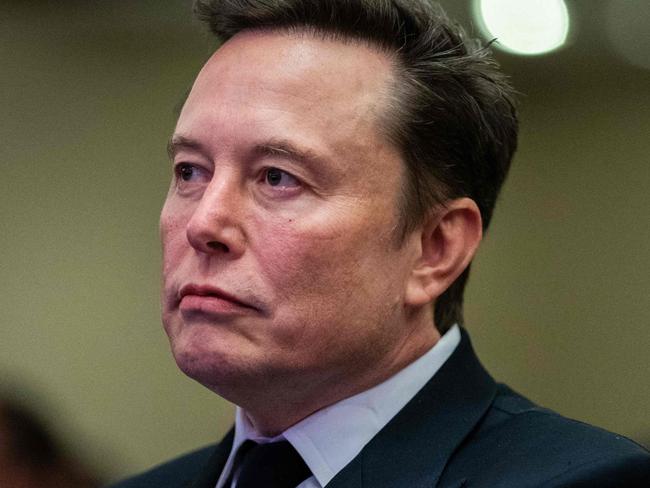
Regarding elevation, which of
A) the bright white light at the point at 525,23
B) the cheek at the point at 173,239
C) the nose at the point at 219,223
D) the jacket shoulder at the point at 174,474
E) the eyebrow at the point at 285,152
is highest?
the bright white light at the point at 525,23

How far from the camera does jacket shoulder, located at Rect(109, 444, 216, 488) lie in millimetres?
2551

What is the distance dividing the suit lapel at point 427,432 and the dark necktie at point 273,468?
89 mm

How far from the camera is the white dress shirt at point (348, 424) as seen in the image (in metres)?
2.11

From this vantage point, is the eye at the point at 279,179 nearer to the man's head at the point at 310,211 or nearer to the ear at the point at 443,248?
the man's head at the point at 310,211

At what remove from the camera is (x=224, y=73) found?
Result: 7.38 ft

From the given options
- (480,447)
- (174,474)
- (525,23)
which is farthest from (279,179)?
(525,23)

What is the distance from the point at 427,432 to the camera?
2115 mm

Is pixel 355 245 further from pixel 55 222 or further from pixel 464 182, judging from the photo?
pixel 55 222

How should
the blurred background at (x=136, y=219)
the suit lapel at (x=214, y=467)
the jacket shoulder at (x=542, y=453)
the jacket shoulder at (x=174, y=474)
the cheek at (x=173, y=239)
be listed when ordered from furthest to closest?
the blurred background at (x=136, y=219) → the jacket shoulder at (x=174, y=474) → the suit lapel at (x=214, y=467) → the cheek at (x=173, y=239) → the jacket shoulder at (x=542, y=453)

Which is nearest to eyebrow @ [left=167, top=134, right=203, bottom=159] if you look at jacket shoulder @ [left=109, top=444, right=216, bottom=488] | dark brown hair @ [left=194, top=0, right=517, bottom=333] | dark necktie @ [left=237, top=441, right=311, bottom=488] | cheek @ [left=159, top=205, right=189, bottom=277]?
cheek @ [left=159, top=205, right=189, bottom=277]

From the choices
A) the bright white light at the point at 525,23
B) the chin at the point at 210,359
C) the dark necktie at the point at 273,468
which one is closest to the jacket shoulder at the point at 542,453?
the dark necktie at the point at 273,468

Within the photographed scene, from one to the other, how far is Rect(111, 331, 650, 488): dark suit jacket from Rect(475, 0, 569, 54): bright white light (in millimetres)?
2673

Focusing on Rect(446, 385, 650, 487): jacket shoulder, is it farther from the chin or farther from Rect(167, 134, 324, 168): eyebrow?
Rect(167, 134, 324, 168): eyebrow

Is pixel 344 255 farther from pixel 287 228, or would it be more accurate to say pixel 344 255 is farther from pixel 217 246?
pixel 217 246
